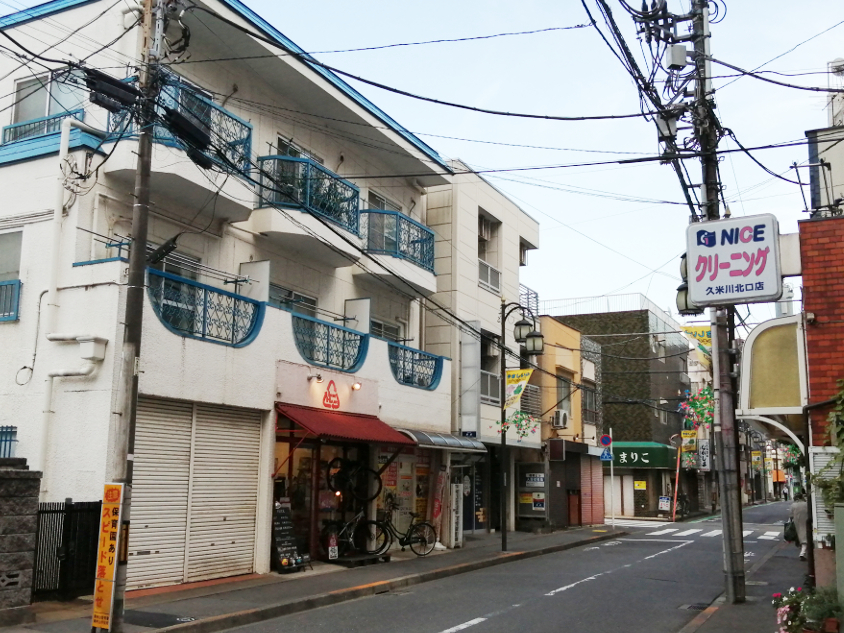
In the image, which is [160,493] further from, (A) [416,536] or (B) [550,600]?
(A) [416,536]

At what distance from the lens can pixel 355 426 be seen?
17.5m

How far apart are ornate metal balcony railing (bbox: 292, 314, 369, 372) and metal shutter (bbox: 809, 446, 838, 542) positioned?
33.5 feet

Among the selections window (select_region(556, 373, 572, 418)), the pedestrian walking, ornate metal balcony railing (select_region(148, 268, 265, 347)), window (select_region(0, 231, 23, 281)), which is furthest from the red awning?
window (select_region(556, 373, 572, 418))

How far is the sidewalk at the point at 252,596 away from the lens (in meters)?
10.8

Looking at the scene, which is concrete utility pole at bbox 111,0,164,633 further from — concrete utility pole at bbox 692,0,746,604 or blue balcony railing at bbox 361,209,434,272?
blue balcony railing at bbox 361,209,434,272

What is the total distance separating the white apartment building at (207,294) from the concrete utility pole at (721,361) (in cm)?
711

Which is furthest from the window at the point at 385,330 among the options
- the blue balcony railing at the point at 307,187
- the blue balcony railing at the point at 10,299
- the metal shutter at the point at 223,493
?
the blue balcony railing at the point at 10,299

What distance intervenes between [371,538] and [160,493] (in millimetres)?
6790

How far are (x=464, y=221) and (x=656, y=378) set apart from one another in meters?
26.4

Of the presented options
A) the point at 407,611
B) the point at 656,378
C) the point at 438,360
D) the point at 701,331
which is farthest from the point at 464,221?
the point at 656,378

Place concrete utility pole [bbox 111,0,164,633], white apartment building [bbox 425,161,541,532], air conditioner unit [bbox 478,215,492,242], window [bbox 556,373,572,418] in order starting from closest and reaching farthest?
concrete utility pole [bbox 111,0,164,633] → white apartment building [bbox 425,161,541,532] → air conditioner unit [bbox 478,215,492,242] → window [bbox 556,373,572,418]

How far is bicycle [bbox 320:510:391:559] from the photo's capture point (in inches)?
696

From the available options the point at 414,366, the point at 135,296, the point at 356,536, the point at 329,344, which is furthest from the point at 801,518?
the point at 135,296

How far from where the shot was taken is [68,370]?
12.9 m
